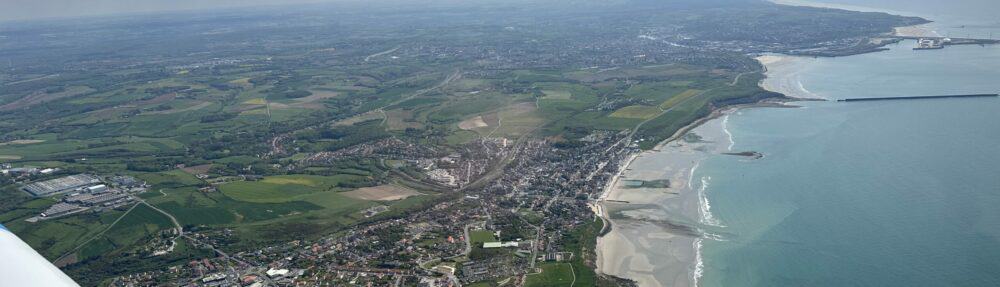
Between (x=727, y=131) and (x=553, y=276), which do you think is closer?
(x=553, y=276)

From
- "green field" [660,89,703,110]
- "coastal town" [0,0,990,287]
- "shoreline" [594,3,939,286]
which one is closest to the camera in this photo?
"shoreline" [594,3,939,286]

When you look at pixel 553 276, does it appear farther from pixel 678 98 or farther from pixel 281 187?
pixel 678 98

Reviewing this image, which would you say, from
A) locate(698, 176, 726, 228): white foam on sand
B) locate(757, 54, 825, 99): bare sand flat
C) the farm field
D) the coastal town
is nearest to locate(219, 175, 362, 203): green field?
the coastal town

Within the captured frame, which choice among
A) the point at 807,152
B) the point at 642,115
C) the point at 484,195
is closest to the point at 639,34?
the point at 642,115

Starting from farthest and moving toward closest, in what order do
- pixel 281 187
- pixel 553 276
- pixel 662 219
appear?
pixel 281 187, pixel 662 219, pixel 553 276

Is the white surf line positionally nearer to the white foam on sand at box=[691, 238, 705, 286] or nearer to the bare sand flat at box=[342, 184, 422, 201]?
the white foam on sand at box=[691, 238, 705, 286]

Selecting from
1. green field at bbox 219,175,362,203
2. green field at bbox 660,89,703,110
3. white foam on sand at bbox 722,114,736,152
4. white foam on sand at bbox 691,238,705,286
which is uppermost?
green field at bbox 660,89,703,110

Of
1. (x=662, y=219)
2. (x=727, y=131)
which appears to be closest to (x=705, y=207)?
(x=662, y=219)
